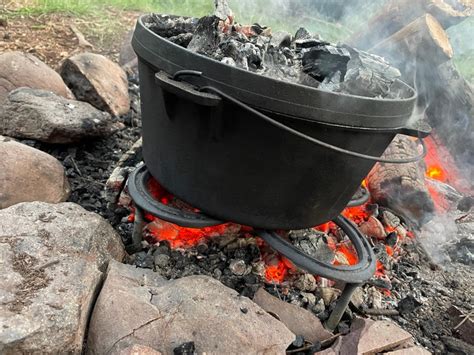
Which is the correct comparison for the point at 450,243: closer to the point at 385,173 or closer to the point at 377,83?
the point at 385,173

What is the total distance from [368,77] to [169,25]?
81 cm

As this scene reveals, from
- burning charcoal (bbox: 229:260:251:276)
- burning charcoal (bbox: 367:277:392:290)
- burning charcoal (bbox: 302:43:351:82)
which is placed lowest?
burning charcoal (bbox: 229:260:251:276)

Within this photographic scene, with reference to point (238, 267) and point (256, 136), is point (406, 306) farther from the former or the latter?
point (256, 136)

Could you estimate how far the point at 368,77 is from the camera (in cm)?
150

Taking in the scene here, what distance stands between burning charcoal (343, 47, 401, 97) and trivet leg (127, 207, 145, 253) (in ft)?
3.08

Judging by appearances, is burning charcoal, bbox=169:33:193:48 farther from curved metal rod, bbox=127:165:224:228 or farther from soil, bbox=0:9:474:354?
soil, bbox=0:9:474:354

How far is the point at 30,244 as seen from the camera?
58.1 inches

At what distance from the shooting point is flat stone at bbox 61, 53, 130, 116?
103 inches

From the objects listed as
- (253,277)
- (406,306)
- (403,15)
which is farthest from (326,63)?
(403,15)

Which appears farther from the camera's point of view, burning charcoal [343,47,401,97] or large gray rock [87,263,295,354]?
burning charcoal [343,47,401,97]

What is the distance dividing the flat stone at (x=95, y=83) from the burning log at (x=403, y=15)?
1.88 m

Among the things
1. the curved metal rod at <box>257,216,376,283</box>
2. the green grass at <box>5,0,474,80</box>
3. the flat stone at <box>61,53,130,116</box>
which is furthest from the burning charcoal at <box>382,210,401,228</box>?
the green grass at <box>5,0,474,80</box>

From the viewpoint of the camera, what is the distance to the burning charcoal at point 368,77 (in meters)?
1.49

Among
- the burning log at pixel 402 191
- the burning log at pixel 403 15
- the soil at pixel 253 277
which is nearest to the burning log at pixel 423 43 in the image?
the burning log at pixel 403 15
